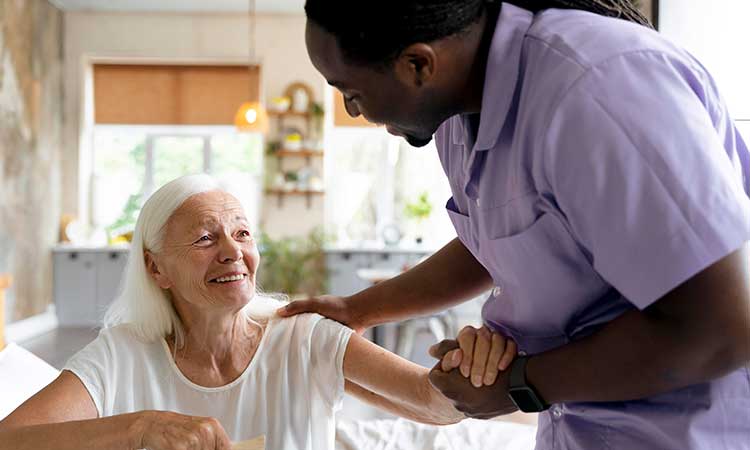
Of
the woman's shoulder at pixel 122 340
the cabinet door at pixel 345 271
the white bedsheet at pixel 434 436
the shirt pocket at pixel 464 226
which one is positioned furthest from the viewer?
the cabinet door at pixel 345 271

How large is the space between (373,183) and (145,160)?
2624mm

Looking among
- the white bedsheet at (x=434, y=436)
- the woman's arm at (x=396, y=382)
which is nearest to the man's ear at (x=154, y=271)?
the woman's arm at (x=396, y=382)

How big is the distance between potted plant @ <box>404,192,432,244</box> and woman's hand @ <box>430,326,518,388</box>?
7593 mm

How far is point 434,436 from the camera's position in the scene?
8.18 ft

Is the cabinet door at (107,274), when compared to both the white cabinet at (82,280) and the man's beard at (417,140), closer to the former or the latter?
the white cabinet at (82,280)

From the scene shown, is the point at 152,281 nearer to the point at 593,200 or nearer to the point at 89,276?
the point at 593,200

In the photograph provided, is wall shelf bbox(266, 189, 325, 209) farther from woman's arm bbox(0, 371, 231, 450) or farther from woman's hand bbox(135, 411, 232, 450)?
woman's hand bbox(135, 411, 232, 450)

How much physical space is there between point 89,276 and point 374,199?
10.6 ft

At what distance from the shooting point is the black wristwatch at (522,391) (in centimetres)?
96

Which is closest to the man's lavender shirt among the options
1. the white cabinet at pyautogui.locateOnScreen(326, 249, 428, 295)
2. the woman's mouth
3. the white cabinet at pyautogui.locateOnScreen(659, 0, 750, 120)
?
the woman's mouth

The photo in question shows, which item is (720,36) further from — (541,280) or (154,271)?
(541,280)

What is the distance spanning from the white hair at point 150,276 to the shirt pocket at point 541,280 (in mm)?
1000

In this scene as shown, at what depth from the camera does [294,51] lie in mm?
9086

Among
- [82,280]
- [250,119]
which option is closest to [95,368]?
[250,119]
